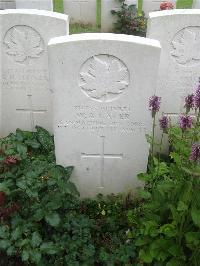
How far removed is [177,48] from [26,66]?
5.16ft

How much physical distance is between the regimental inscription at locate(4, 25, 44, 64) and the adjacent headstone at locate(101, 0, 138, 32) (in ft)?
13.0

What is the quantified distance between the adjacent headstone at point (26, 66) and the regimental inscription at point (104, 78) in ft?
3.36

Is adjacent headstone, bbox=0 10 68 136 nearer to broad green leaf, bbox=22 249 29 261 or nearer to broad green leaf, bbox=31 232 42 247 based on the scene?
broad green leaf, bbox=31 232 42 247

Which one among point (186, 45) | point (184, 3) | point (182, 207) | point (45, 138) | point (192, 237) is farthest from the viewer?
point (184, 3)

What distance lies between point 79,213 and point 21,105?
1528 millimetres

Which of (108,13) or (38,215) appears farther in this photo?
(108,13)

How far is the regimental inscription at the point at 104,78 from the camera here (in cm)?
305

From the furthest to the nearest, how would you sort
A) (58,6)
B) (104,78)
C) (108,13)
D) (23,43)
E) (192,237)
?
(58,6) < (108,13) < (23,43) < (104,78) < (192,237)

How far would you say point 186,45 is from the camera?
3.74 metres

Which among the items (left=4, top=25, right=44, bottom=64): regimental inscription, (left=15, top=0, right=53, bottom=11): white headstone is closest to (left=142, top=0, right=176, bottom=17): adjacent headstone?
(left=15, top=0, right=53, bottom=11): white headstone

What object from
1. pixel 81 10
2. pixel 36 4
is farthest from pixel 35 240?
pixel 81 10

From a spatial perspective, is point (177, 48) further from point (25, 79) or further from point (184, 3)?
point (184, 3)

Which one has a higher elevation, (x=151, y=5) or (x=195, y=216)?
(x=151, y=5)

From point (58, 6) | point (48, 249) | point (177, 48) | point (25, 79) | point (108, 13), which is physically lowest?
point (48, 249)
